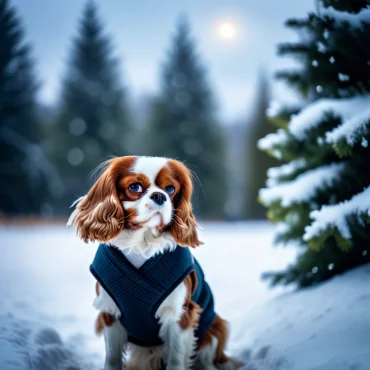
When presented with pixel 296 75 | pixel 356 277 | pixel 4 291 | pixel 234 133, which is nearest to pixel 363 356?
pixel 356 277

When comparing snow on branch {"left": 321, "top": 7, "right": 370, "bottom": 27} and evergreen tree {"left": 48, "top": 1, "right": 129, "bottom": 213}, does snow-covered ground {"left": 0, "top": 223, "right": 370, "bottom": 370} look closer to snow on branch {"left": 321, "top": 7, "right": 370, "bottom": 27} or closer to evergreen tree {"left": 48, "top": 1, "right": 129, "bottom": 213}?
snow on branch {"left": 321, "top": 7, "right": 370, "bottom": 27}

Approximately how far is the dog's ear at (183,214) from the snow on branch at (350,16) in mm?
1675

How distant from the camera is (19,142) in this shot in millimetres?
12156

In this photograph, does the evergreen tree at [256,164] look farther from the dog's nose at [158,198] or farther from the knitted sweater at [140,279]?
the dog's nose at [158,198]

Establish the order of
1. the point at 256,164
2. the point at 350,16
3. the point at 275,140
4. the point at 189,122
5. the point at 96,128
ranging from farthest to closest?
1. the point at 256,164
2. the point at 189,122
3. the point at 96,128
4. the point at 275,140
5. the point at 350,16

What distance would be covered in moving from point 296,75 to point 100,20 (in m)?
12.5

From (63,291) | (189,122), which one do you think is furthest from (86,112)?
(63,291)

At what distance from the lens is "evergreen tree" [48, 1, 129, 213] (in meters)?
13.9

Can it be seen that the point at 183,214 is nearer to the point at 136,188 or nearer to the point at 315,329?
the point at 136,188

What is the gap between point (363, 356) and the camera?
2039 millimetres

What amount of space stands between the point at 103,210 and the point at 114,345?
0.84 m

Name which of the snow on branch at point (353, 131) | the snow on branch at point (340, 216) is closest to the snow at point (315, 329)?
the snow on branch at point (340, 216)

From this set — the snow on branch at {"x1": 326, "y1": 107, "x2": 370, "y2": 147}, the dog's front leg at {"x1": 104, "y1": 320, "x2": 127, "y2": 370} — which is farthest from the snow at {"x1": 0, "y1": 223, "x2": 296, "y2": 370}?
the snow on branch at {"x1": 326, "y1": 107, "x2": 370, "y2": 147}

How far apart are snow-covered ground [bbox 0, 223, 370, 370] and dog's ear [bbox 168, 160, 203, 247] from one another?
91 cm
